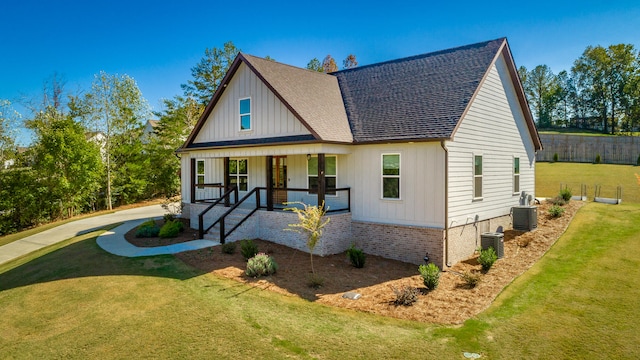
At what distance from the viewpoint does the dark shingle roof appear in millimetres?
12242

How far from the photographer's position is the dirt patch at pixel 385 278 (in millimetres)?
8570

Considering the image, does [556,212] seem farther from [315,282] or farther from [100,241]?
[100,241]

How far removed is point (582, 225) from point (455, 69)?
836 cm

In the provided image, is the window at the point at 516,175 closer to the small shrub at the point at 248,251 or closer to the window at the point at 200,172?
the small shrub at the point at 248,251

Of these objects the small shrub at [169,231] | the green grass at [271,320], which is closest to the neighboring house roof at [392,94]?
the green grass at [271,320]

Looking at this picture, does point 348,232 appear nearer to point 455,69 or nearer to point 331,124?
point 331,124

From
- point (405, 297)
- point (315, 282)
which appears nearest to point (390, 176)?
point (315, 282)

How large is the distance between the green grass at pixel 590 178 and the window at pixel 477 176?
12.0 m

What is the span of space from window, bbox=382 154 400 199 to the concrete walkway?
6.84 meters

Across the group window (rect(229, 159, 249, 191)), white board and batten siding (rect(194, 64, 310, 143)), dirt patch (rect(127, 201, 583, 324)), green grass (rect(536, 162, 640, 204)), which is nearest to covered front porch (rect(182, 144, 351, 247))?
window (rect(229, 159, 249, 191))

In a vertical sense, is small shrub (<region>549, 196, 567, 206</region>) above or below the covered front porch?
below

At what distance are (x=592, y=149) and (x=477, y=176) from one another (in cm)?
2970

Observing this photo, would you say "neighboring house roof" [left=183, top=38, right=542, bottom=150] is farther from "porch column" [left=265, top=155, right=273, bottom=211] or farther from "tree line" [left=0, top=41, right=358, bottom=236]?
"tree line" [left=0, top=41, right=358, bottom=236]

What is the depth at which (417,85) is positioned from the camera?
14359 mm
